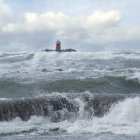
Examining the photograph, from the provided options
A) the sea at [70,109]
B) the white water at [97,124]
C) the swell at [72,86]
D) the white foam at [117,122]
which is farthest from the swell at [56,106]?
the swell at [72,86]

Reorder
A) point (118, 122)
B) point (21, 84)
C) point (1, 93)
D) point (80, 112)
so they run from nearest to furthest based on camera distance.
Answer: point (118, 122) → point (80, 112) → point (1, 93) → point (21, 84)

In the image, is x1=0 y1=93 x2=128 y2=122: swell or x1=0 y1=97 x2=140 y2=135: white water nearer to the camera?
x1=0 y1=97 x2=140 y2=135: white water

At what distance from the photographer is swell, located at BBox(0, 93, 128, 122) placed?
9.73 meters

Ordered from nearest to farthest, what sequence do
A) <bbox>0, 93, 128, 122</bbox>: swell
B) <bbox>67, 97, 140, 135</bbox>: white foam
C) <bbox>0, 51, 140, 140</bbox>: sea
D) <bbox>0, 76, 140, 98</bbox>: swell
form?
<bbox>0, 51, 140, 140</bbox>: sea < <bbox>67, 97, 140, 135</bbox>: white foam < <bbox>0, 93, 128, 122</bbox>: swell < <bbox>0, 76, 140, 98</bbox>: swell

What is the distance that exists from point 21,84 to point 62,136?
8994mm

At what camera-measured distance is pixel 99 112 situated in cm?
998

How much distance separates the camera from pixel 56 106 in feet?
33.7

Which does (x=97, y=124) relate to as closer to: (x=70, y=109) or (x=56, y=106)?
(x=70, y=109)

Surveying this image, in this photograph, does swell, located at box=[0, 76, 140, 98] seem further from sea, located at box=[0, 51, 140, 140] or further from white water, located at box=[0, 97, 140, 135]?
white water, located at box=[0, 97, 140, 135]

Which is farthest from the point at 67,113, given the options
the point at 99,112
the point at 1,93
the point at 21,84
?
the point at 21,84

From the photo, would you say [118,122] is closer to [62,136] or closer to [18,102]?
[62,136]

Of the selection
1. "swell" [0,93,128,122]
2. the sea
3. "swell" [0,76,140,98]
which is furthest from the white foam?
"swell" [0,76,140,98]

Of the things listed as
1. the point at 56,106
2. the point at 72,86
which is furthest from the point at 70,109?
the point at 72,86

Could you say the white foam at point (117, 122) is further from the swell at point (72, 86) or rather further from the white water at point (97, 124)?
the swell at point (72, 86)
